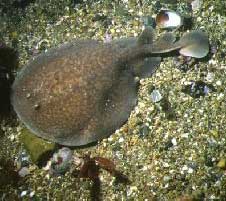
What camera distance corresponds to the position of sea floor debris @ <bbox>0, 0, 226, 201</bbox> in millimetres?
4539

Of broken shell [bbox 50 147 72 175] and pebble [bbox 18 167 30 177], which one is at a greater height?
broken shell [bbox 50 147 72 175]

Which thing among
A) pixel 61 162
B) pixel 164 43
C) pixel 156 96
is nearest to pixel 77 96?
pixel 61 162

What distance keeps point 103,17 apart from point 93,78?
1179 mm

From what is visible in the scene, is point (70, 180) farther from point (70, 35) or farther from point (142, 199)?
point (70, 35)

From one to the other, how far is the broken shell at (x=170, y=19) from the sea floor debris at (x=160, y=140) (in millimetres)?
180

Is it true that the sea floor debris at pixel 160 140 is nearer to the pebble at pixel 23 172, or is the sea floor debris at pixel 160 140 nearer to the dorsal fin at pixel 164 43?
the pebble at pixel 23 172

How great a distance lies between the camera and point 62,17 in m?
5.51

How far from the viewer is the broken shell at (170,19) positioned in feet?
16.8

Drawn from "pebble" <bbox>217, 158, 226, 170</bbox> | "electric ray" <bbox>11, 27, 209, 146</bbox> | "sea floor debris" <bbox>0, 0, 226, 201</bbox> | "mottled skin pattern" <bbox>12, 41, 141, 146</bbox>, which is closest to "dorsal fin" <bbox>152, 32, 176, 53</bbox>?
"electric ray" <bbox>11, 27, 209, 146</bbox>

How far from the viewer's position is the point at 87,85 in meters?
4.65

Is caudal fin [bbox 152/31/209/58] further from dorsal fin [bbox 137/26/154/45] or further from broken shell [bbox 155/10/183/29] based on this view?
broken shell [bbox 155/10/183/29]

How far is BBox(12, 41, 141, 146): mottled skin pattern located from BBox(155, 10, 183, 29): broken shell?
0.83 m

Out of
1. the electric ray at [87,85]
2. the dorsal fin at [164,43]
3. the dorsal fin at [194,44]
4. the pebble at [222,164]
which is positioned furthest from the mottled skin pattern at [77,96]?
the pebble at [222,164]

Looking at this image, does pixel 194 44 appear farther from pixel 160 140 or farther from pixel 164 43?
pixel 160 140
